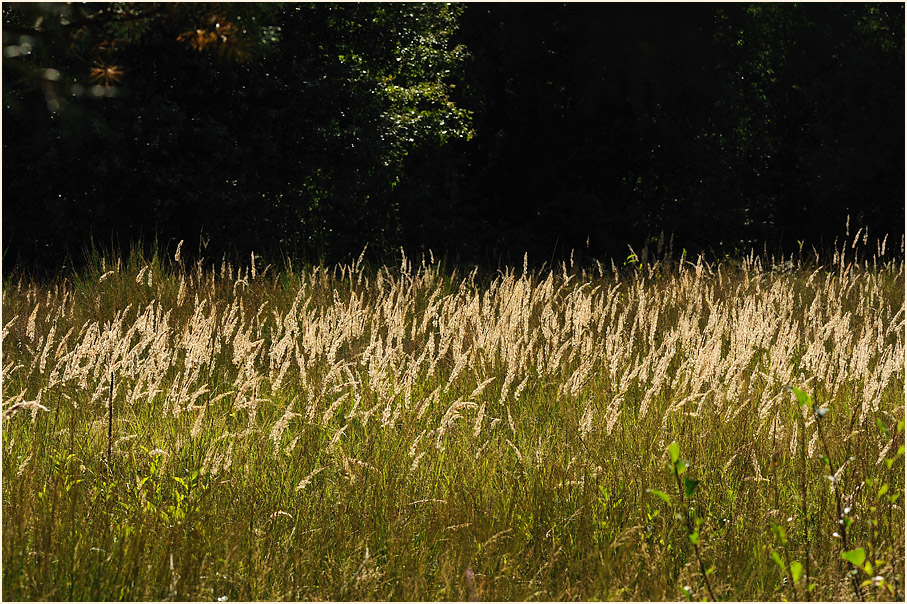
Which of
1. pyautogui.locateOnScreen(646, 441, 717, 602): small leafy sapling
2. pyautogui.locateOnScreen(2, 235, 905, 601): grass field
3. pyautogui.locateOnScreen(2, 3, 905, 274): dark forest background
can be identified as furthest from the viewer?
pyautogui.locateOnScreen(2, 3, 905, 274): dark forest background

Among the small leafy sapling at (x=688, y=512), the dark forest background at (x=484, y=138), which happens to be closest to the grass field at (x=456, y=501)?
the small leafy sapling at (x=688, y=512)

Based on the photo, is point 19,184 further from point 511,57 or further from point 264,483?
point 264,483

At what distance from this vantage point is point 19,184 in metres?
11.8

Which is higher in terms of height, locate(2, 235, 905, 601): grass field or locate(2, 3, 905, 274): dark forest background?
locate(2, 3, 905, 274): dark forest background

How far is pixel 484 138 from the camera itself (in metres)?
17.0

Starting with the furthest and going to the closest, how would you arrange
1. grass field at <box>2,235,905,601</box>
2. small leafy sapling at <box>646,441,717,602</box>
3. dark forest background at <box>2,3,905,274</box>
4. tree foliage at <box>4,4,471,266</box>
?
dark forest background at <box>2,3,905,274</box>, tree foliage at <box>4,4,471,266</box>, grass field at <box>2,235,905,601</box>, small leafy sapling at <box>646,441,717,602</box>

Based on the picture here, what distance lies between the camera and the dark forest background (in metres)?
12.0

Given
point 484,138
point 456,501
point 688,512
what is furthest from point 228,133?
point 688,512

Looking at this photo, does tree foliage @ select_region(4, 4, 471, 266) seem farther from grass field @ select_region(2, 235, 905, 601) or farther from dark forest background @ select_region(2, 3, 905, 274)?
grass field @ select_region(2, 235, 905, 601)

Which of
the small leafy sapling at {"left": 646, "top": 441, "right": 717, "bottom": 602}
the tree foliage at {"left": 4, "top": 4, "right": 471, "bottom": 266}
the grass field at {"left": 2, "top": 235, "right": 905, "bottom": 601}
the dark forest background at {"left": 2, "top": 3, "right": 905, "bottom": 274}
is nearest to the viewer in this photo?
the small leafy sapling at {"left": 646, "top": 441, "right": 717, "bottom": 602}

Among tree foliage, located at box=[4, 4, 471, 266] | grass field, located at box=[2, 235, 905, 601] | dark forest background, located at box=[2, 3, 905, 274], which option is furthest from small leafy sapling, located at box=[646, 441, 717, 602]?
dark forest background, located at box=[2, 3, 905, 274]

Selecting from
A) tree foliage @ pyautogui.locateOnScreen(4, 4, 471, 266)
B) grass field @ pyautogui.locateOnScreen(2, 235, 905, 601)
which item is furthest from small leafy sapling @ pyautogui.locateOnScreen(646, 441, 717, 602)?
tree foliage @ pyautogui.locateOnScreen(4, 4, 471, 266)

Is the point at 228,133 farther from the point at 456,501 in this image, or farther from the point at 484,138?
the point at 456,501

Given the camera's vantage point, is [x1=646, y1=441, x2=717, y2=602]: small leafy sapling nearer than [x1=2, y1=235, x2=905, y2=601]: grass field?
Yes
